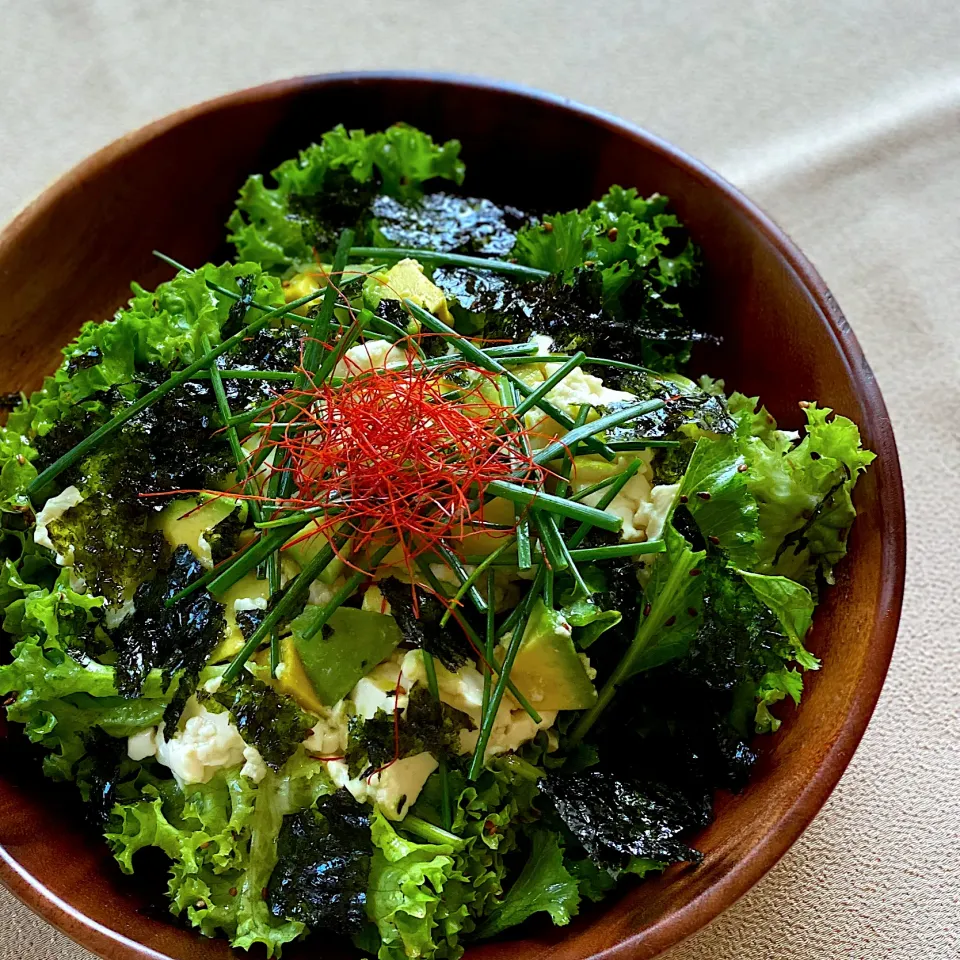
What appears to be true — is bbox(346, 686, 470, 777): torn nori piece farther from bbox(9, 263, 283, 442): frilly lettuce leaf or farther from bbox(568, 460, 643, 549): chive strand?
bbox(9, 263, 283, 442): frilly lettuce leaf

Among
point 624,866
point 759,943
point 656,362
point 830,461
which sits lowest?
point 759,943

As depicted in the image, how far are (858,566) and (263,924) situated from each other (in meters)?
1.34

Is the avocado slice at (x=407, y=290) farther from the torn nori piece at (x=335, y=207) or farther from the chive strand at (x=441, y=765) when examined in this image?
the chive strand at (x=441, y=765)

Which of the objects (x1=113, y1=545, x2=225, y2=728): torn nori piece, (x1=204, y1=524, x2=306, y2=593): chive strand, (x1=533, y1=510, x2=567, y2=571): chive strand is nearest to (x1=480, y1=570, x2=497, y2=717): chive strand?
(x1=533, y1=510, x2=567, y2=571): chive strand

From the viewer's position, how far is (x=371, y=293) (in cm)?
220

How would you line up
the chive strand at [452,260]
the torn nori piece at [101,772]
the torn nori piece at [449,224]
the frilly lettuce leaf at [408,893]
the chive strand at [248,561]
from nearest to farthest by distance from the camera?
the frilly lettuce leaf at [408,893]
the chive strand at [248,561]
the torn nori piece at [101,772]
the chive strand at [452,260]
the torn nori piece at [449,224]

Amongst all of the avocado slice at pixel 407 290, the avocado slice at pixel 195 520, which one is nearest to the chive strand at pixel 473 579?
the avocado slice at pixel 195 520

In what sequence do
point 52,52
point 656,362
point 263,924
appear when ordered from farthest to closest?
point 52,52
point 656,362
point 263,924

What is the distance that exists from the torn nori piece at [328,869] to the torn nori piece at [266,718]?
13cm

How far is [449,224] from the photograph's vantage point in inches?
98.9

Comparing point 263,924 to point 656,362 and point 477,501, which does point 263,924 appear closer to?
Answer: point 477,501

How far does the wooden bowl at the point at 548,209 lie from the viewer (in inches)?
72.0

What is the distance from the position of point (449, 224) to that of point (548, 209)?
0.36 meters

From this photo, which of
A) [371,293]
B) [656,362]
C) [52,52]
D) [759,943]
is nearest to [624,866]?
[759,943]
